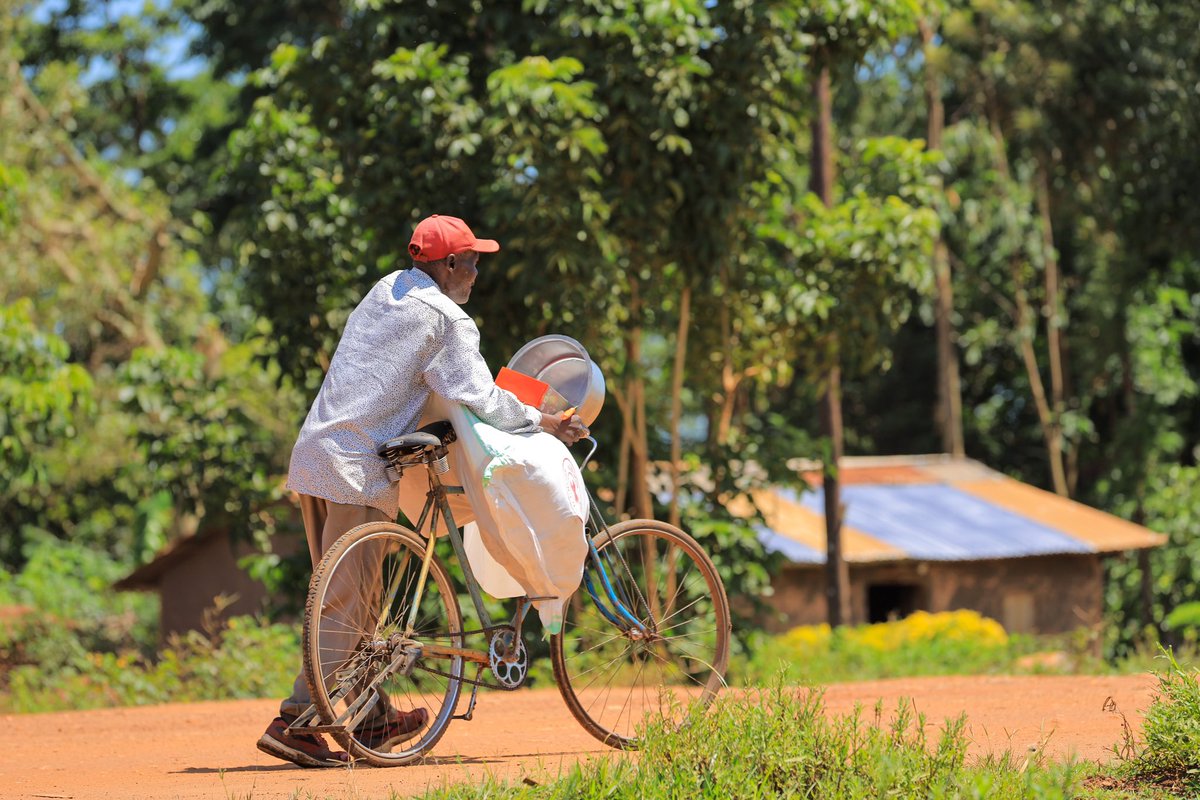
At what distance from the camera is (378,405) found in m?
5.00

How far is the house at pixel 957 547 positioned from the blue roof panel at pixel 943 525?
2 centimetres

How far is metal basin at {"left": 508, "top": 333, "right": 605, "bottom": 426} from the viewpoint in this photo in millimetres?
5363

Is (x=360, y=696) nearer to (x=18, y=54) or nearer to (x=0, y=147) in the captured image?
(x=0, y=147)

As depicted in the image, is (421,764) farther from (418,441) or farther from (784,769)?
(784,769)

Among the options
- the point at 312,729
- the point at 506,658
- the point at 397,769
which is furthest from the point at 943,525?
the point at 312,729

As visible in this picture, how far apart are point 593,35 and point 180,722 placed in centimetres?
578

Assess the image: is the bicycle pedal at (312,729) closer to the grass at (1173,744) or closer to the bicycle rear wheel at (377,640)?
the bicycle rear wheel at (377,640)

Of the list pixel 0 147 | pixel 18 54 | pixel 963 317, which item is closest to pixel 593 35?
pixel 0 147

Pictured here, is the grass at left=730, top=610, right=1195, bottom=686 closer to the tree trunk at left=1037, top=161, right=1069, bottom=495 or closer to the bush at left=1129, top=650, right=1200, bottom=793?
the bush at left=1129, top=650, right=1200, bottom=793

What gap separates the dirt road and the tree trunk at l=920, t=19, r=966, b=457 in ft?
76.3

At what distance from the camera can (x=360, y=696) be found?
4906 millimetres

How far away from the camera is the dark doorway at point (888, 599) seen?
2470 cm

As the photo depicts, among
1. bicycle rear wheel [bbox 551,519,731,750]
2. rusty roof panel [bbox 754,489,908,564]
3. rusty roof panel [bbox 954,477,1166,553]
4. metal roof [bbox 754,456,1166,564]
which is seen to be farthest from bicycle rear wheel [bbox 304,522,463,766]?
rusty roof panel [bbox 954,477,1166,553]

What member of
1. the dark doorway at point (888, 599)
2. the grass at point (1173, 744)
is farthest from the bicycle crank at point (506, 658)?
the dark doorway at point (888, 599)
